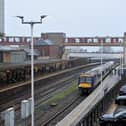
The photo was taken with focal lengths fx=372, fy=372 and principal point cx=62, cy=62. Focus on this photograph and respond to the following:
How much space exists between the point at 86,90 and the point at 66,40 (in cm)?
8503

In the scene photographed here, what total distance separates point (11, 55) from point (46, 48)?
36365mm

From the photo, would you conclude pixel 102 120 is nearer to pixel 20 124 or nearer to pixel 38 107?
pixel 20 124

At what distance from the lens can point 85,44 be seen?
398 feet

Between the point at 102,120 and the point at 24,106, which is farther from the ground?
the point at 24,106

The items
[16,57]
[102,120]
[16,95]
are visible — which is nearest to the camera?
[102,120]

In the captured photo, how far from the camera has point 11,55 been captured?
76.9m

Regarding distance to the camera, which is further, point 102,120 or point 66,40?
point 66,40

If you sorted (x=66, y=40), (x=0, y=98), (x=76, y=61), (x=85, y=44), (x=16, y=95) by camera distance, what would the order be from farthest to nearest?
(x=66, y=40) → (x=85, y=44) → (x=76, y=61) → (x=16, y=95) → (x=0, y=98)

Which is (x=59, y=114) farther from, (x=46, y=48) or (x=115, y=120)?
(x=46, y=48)

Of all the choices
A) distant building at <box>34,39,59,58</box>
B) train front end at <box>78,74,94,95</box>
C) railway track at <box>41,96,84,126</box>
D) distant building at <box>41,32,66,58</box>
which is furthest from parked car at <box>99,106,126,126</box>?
distant building at <box>41,32,66,58</box>

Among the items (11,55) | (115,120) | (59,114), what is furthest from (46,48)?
(115,120)

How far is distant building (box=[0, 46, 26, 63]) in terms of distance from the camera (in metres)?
71.5

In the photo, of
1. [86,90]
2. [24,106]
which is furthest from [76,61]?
[24,106]

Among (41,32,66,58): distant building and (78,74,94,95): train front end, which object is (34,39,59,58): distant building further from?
(78,74,94,95): train front end
